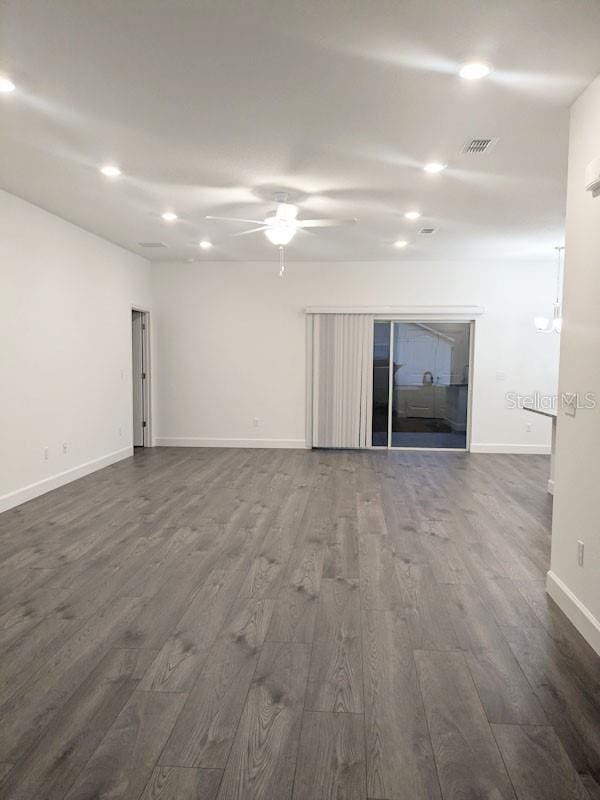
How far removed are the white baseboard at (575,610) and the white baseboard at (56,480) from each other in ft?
14.3

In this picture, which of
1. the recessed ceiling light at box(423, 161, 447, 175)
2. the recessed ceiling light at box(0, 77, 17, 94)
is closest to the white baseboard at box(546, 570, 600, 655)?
the recessed ceiling light at box(423, 161, 447, 175)

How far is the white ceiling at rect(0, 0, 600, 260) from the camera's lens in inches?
87.6

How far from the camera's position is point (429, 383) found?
26.4 feet

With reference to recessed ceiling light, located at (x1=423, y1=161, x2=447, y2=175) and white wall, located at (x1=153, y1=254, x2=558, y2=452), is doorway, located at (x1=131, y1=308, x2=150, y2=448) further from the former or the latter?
recessed ceiling light, located at (x1=423, y1=161, x2=447, y2=175)

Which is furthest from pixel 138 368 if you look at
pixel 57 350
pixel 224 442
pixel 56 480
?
pixel 56 480

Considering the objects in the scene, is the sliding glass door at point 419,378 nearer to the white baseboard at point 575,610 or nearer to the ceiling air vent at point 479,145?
the ceiling air vent at point 479,145

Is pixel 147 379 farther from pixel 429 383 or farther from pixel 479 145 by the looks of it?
pixel 479 145

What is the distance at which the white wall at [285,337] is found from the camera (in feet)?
25.1

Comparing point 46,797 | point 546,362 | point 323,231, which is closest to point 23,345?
point 323,231

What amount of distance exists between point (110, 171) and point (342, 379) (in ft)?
15.1

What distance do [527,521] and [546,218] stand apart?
9.74 feet

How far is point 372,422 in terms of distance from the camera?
7996 millimetres

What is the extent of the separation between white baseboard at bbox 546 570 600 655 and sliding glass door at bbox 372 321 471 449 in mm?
4951

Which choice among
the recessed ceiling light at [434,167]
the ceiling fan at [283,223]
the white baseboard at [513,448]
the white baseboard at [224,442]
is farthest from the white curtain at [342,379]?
the recessed ceiling light at [434,167]
